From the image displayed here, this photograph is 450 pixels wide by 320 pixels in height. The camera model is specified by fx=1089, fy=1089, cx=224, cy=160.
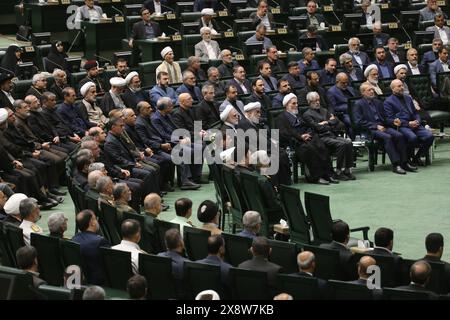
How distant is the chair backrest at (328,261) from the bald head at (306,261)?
1.77 ft

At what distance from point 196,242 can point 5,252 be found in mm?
1918

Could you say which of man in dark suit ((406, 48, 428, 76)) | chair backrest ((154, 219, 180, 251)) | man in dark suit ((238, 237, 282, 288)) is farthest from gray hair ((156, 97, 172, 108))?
man in dark suit ((238, 237, 282, 288))

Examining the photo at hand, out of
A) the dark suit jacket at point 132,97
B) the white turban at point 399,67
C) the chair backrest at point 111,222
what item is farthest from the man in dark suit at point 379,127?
the chair backrest at point 111,222

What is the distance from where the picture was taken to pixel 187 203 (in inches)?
431

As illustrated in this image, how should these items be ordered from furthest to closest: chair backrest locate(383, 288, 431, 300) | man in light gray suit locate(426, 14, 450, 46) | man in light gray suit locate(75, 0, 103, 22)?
man in light gray suit locate(75, 0, 103, 22)
man in light gray suit locate(426, 14, 450, 46)
chair backrest locate(383, 288, 431, 300)

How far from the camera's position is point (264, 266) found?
9.38 metres

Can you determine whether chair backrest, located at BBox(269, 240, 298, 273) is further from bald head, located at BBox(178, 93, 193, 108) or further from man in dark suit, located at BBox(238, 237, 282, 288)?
bald head, located at BBox(178, 93, 193, 108)

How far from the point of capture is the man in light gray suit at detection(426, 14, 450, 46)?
20156mm

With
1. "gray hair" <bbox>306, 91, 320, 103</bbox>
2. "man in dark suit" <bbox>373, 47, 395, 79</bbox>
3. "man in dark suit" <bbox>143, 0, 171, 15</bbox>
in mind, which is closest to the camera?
"gray hair" <bbox>306, 91, 320, 103</bbox>

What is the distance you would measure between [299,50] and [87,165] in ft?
25.5

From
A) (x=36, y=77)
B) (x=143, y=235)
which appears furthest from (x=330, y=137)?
(x=143, y=235)

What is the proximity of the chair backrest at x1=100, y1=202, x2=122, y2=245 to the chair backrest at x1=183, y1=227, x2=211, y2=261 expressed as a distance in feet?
3.35

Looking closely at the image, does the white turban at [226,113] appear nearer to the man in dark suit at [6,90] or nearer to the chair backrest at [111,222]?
the man in dark suit at [6,90]

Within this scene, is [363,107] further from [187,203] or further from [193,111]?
[187,203]
